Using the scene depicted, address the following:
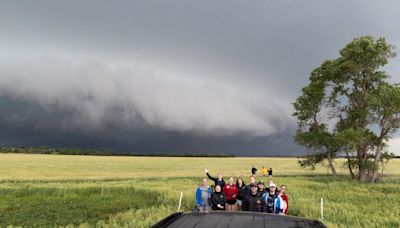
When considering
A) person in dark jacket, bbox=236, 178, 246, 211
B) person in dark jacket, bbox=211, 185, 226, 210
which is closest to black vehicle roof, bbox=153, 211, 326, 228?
person in dark jacket, bbox=211, 185, 226, 210

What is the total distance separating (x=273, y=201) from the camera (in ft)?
43.9

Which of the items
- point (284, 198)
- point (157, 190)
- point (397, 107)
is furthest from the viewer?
point (397, 107)

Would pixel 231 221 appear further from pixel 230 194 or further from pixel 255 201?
pixel 230 194

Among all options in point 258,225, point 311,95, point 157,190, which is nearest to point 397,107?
point 311,95

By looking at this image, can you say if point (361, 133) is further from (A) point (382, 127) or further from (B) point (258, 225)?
(B) point (258, 225)

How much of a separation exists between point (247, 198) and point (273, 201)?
0.97 meters

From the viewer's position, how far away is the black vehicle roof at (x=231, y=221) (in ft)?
12.4

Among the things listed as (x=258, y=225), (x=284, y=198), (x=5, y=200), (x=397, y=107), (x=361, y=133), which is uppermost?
(x=397, y=107)

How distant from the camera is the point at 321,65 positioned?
4706 centimetres

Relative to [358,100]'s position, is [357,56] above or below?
above

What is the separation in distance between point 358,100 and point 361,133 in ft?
20.8

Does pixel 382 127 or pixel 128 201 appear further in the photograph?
pixel 382 127

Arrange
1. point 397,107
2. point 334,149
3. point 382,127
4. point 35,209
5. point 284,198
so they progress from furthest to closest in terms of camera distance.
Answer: point 334,149
point 382,127
point 397,107
point 35,209
point 284,198

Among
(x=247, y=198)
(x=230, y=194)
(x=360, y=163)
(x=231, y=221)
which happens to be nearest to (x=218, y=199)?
(x=247, y=198)
